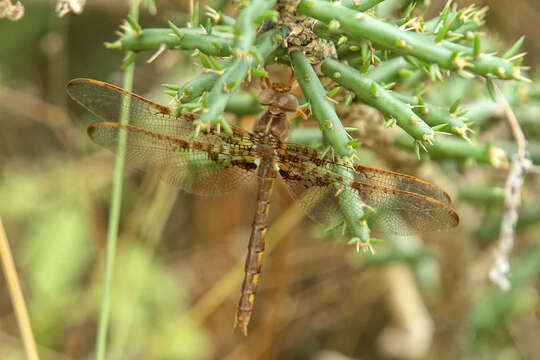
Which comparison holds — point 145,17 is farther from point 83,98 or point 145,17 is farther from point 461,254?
point 461,254

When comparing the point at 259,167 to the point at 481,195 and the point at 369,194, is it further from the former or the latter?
the point at 481,195

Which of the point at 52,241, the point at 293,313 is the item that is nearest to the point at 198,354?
the point at 293,313

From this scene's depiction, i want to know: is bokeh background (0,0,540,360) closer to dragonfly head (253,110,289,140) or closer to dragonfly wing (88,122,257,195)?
dragonfly wing (88,122,257,195)

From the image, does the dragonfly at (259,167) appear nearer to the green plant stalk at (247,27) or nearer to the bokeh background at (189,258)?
the green plant stalk at (247,27)

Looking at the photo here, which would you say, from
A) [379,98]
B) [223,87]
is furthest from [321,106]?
[223,87]

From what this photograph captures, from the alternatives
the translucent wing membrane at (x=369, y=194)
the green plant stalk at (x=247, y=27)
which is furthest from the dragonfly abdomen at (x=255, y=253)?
the green plant stalk at (x=247, y=27)

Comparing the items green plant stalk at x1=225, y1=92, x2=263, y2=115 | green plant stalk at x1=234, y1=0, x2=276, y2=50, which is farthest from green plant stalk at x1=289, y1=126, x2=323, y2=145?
green plant stalk at x1=234, y1=0, x2=276, y2=50
